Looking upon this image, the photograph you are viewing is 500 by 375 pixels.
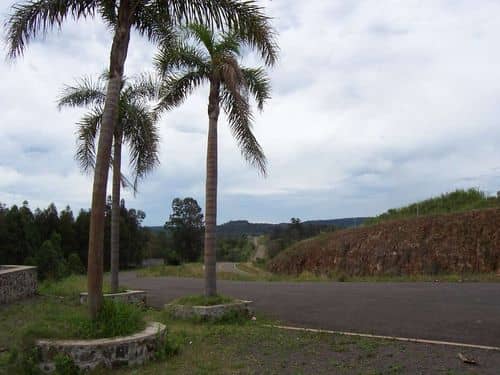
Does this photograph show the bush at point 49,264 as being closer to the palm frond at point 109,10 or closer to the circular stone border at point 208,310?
the circular stone border at point 208,310

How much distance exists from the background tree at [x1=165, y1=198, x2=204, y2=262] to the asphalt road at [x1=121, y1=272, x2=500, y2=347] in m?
70.8

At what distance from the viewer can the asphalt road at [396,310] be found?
368 inches

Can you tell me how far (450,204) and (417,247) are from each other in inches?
226

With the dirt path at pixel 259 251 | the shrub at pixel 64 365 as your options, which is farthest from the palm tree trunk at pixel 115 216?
the dirt path at pixel 259 251

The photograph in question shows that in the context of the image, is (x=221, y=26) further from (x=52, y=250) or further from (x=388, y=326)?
(x=52, y=250)

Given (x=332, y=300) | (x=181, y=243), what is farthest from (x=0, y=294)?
(x=181, y=243)

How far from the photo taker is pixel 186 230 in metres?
88.4

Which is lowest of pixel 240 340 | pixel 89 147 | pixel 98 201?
pixel 240 340

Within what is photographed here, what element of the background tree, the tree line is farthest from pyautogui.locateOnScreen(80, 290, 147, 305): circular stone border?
the background tree

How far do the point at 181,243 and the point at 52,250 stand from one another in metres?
58.4

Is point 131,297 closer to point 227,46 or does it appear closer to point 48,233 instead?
point 227,46

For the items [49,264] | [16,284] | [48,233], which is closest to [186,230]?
[48,233]

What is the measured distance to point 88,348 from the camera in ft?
22.2

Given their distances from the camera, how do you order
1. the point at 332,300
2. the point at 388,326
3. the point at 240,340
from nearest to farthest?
the point at 240,340, the point at 388,326, the point at 332,300
